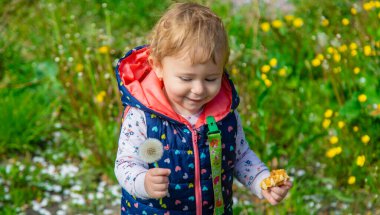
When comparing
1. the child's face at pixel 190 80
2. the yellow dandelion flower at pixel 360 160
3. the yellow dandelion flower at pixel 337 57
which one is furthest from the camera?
the yellow dandelion flower at pixel 337 57

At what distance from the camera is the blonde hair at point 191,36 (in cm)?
198

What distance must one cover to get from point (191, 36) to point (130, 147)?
0.42 meters

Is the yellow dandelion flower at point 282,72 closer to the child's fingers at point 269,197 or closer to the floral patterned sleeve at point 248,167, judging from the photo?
the floral patterned sleeve at point 248,167

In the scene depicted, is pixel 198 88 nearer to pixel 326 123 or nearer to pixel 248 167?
pixel 248 167

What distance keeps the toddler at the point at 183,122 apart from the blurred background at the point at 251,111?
2.53 feet

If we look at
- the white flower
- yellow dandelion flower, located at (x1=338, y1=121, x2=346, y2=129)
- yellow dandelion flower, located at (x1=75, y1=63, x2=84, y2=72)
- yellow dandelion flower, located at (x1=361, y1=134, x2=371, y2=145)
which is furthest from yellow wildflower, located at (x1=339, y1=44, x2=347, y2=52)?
the white flower

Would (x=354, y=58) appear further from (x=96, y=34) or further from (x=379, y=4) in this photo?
(x=96, y=34)

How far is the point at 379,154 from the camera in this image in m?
3.29

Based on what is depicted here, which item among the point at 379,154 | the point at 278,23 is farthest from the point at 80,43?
the point at 379,154

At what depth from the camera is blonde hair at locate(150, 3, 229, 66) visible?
1.98 meters

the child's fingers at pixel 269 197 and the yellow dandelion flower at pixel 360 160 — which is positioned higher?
the child's fingers at pixel 269 197

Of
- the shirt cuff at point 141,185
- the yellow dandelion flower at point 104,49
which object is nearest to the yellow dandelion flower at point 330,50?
the yellow dandelion flower at point 104,49

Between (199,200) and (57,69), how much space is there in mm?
2152

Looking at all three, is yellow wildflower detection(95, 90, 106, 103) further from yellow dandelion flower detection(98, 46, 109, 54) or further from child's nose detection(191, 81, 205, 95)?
child's nose detection(191, 81, 205, 95)
